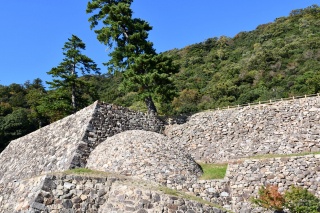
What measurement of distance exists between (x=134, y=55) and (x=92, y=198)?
1498cm

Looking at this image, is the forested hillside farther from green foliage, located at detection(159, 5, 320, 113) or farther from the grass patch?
the grass patch

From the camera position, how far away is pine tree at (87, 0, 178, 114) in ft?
81.0

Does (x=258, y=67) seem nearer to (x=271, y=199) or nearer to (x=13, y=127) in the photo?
(x=13, y=127)

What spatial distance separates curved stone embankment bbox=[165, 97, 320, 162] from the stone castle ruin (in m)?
0.06

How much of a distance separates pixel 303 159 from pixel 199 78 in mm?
51475

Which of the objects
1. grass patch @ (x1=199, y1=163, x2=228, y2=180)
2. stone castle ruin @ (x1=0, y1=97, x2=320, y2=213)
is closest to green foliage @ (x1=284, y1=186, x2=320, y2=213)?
stone castle ruin @ (x1=0, y1=97, x2=320, y2=213)

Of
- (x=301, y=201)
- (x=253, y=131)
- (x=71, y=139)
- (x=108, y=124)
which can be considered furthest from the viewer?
(x=253, y=131)

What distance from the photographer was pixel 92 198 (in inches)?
506

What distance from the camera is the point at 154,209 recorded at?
39.3ft

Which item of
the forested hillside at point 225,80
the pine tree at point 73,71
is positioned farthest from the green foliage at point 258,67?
the pine tree at point 73,71

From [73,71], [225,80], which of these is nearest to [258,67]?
[225,80]

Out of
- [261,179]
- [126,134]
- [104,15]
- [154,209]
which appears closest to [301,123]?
[261,179]

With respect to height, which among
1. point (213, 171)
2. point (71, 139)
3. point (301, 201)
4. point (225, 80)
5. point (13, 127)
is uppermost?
point (225, 80)

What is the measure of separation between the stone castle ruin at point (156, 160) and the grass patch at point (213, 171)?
1.97ft
